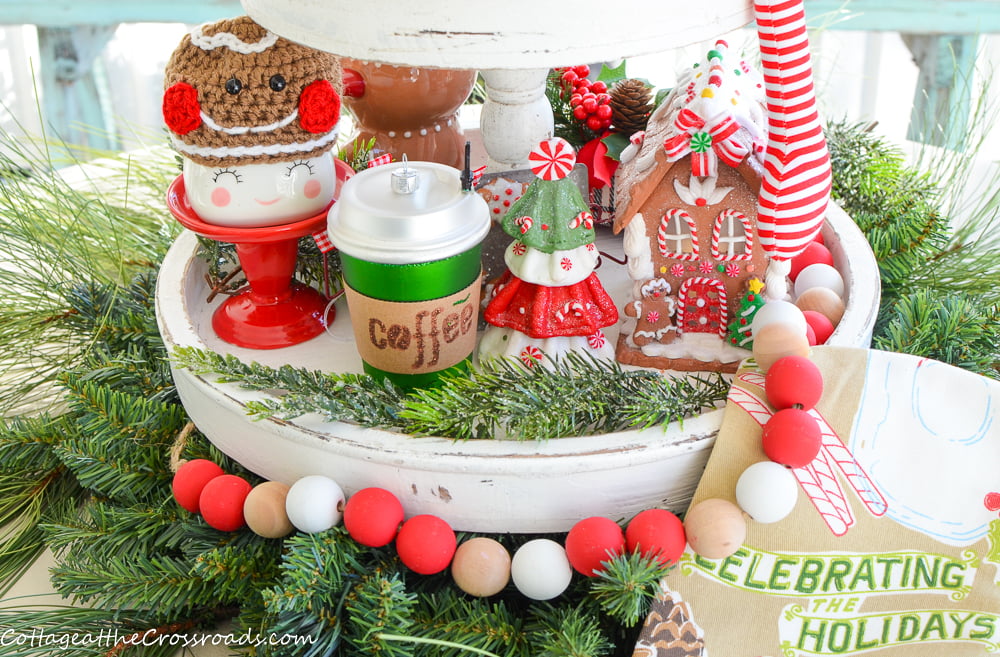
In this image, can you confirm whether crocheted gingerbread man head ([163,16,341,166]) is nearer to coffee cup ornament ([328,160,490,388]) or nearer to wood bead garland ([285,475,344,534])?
coffee cup ornament ([328,160,490,388])

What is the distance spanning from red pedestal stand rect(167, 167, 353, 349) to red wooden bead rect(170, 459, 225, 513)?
143 mm

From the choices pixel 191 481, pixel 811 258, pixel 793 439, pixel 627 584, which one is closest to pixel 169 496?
pixel 191 481

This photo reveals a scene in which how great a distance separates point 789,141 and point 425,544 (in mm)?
407

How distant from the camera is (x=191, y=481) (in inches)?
31.1

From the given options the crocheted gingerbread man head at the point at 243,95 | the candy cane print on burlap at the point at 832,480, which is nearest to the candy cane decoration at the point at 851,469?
the candy cane print on burlap at the point at 832,480

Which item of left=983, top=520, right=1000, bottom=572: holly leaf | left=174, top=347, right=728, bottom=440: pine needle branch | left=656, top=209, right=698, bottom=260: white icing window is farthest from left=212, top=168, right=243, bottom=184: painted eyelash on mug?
left=983, top=520, right=1000, bottom=572: holly leaf

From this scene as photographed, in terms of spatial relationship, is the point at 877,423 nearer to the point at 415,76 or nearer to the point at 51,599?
the point at 415,76

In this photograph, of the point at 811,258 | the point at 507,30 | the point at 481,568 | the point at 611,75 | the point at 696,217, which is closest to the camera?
the point at 507,30

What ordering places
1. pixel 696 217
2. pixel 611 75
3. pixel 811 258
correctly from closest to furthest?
pixel 696 217, pixel 811 258, pixel 611 75

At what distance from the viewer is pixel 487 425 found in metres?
0.74

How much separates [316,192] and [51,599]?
0.41m

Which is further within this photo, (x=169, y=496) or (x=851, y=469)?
(x=169, y=496)

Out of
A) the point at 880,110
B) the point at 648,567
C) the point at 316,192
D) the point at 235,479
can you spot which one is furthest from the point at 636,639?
the point at 880,110

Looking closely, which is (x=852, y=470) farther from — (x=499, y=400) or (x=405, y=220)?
(x=405, y=220)
